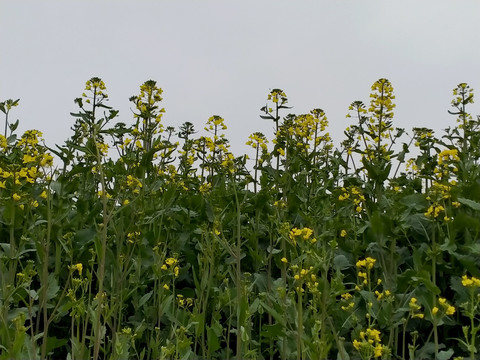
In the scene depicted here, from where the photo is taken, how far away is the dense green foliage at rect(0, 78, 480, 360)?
3.39m

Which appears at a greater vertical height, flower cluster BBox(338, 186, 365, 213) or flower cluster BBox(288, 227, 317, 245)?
flower cluster BBox(338, 186, 365, 213)

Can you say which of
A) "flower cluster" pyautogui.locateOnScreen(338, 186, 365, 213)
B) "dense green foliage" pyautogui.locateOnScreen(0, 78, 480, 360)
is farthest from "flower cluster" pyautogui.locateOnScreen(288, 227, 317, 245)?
"flower cluster" pyautogui.locateOnScreen(338, 186, 365, 213)

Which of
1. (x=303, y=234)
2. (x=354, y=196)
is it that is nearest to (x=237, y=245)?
(x=303, y=234)

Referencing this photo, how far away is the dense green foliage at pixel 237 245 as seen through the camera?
3391 millimetres

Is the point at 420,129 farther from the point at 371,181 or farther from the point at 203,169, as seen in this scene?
the point at 203,169

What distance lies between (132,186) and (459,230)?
2.33 metres

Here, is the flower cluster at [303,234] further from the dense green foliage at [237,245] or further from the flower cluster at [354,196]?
the flower cluster at [354,196]

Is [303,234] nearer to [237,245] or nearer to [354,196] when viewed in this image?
[237,245]

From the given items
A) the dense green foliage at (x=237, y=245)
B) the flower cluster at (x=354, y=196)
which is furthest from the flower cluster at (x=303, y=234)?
the flower cluster at (x=354, y=196)

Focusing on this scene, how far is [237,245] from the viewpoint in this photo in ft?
10.8

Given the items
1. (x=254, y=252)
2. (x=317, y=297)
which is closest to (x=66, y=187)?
(x=254, y=252)

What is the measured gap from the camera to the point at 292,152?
4.76 m

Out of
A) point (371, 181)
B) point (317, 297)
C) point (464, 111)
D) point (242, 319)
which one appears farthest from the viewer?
point (464, 111)

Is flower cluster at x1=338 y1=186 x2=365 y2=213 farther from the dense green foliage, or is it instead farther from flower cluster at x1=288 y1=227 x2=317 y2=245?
flower cluster at x1=288 y1=227 x2=317 y2=245
